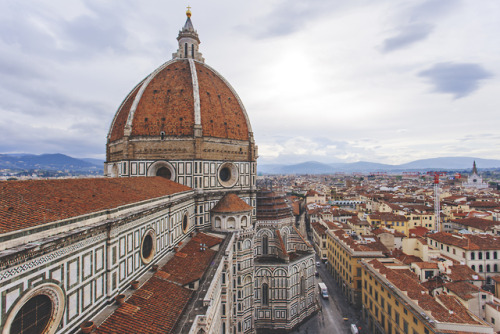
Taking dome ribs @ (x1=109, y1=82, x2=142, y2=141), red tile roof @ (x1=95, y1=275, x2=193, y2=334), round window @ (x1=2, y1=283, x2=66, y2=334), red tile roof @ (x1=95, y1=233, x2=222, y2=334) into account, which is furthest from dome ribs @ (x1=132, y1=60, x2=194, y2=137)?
round window @ (x1=2, y1=283, x2=66, y2=334)

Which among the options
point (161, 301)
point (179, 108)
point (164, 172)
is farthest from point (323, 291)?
point (179, 108)

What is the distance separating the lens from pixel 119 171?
2509cm

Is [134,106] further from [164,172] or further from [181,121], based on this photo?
[164,172]

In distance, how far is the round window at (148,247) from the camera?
1378 cm

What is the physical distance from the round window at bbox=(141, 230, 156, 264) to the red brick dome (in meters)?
12.4

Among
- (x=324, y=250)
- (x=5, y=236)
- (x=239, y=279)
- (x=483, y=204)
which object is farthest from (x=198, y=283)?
(x=483, y=204)

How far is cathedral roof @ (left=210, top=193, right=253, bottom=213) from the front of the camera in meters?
24.1

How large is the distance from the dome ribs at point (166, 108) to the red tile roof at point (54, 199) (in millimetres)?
11162

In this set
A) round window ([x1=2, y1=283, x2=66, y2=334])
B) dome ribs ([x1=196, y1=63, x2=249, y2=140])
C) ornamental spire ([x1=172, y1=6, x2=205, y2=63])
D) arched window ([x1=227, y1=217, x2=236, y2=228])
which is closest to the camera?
round window ([x1=2, y1=283, x2=66, y2=334])

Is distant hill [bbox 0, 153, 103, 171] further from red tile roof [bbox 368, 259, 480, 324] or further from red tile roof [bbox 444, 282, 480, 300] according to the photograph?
red tile roof [bbox 444, 282, 480, 300]

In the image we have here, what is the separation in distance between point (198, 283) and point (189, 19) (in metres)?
30.9

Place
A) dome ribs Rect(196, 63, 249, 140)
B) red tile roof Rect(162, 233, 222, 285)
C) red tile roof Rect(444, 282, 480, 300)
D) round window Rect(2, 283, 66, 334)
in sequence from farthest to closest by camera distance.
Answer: dome ribs Rect(196, 63, 249, 140) < red tile roof Rect(444, 282, 480, 300) < red tile roof Rect(162, 233, 222, 285) < round window Rect(2, 283, 66, 334)

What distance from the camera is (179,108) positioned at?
2586cm

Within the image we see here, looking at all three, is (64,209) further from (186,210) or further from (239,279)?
(239,279)
